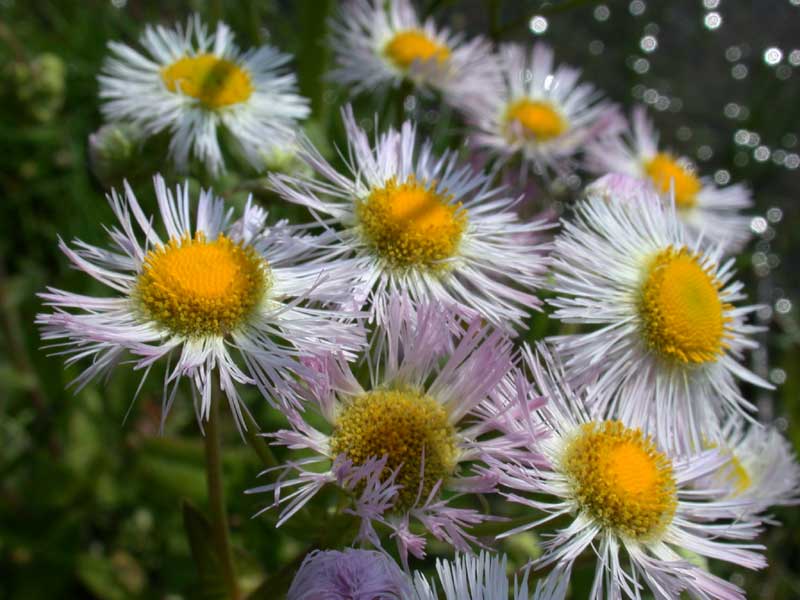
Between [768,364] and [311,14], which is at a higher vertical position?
[311,14]

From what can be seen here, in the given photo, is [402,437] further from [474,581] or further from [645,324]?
[645,324]

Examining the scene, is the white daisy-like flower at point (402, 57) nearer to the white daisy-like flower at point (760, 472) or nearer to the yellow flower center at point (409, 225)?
the yellow flower center at point (409, 225)

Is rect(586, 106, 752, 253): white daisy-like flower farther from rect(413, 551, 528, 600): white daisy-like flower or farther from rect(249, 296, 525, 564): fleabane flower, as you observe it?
rect(413, 551, 528, 600): white daisy-like flower

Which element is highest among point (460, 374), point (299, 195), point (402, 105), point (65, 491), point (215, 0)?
point (215, 0)

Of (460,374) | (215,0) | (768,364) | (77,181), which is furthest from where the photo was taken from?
(768,364)

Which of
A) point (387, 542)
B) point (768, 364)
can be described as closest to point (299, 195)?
point (387, 542)

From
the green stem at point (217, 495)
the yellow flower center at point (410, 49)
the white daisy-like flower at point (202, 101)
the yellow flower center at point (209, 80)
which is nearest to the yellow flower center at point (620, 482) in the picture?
the green stem at point (217, 495)

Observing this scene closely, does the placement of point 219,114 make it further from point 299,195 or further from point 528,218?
point 528,218
